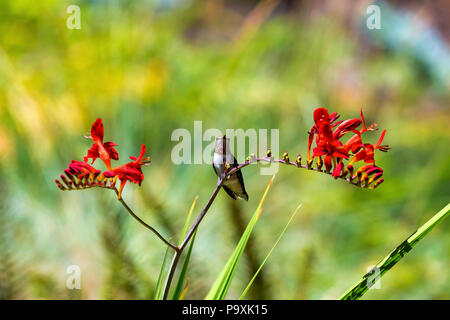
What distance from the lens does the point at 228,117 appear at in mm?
1782

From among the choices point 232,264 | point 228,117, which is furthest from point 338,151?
point 228,117

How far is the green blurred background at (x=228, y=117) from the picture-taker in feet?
4.66

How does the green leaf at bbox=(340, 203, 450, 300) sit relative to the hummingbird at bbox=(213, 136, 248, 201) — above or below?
below

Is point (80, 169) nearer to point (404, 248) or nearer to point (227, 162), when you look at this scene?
point (227, 162)

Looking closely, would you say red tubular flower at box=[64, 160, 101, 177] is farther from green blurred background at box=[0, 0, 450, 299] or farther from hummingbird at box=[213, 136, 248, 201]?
green blurred background at box=[0, 0, 450, 299]

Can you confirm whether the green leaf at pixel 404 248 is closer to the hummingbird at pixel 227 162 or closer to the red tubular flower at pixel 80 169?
the hummingbird at pixel 227 162

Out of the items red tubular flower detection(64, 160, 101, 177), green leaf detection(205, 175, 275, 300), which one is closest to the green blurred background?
green leaf detection(205, 175, 275, 300)

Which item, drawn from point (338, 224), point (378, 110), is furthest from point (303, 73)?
point (338, 224)

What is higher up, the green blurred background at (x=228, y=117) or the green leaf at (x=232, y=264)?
the green blurred background at (x=228, y=117)

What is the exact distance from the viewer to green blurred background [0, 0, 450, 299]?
1420 mm

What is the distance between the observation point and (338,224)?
1787mm

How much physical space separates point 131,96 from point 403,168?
1.29 metres

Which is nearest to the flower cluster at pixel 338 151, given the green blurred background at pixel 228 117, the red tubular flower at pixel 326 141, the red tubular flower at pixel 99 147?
the red tubular flower at pixel 326 141

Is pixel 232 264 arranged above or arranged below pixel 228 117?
below
